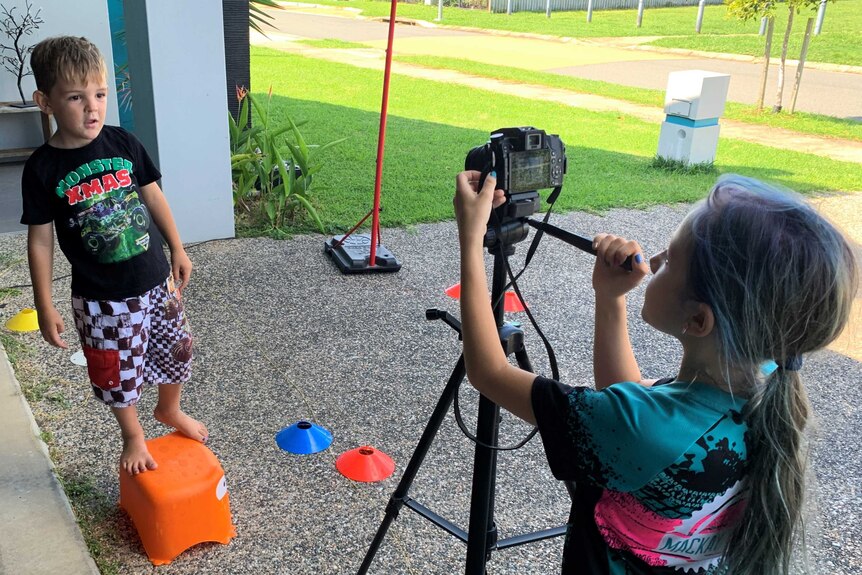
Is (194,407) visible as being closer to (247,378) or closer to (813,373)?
(247,378)

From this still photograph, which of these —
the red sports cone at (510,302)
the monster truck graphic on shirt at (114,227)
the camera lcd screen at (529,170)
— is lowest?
the red sports cone at (510,302)

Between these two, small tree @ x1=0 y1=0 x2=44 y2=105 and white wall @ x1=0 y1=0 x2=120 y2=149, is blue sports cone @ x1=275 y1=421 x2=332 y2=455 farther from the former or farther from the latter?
small tree @ x1=0 y1=0 x2=44 y2=105

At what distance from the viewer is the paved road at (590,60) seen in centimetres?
1285

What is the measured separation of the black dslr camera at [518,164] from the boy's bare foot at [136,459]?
4.82 ft

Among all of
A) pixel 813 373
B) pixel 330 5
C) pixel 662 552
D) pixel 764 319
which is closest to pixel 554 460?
pixel 662 552

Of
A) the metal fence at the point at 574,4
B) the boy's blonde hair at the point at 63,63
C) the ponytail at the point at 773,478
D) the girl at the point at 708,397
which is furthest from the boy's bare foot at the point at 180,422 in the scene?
the metal fence at the point at 574,4

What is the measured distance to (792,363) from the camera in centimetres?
114

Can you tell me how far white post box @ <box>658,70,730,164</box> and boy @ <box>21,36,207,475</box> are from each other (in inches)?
235

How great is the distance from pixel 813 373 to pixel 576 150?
4827mm

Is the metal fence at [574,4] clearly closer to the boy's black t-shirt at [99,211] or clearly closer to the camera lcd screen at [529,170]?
the boy's black t-shirt at [99,211]

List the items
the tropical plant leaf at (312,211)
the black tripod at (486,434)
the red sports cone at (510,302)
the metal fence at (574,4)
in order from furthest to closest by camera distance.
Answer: the metal fence at (574,4) → the tropical plant leaf at (312,211) → the red sports cone at (510,302) → the black tripod at (486,434)

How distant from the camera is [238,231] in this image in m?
5.11

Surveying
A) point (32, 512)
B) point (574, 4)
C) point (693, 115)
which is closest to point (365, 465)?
point (32, 512)

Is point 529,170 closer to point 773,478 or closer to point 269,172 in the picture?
point 773,478
